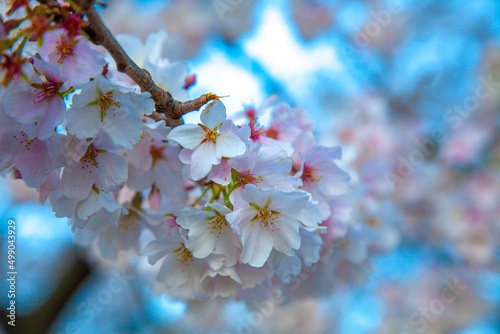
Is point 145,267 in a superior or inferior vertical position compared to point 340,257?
inferior

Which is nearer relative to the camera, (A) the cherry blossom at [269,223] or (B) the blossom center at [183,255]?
(A) the cherry blossom at [269,223]

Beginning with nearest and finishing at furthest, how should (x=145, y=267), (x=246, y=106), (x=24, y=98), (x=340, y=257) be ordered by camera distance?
(x=24, y=98) → (x=246, y=106) → (x=340, y=257) → (x=145, y=267)

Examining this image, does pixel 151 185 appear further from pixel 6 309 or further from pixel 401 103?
pixel 401 103

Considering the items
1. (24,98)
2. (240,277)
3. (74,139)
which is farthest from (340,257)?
(24,98)

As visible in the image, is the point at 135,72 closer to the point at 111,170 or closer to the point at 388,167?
the point at 111,170

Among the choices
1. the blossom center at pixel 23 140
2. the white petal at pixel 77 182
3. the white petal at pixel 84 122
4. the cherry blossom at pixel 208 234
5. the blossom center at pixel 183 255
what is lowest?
the blossom center at pixel 183 255

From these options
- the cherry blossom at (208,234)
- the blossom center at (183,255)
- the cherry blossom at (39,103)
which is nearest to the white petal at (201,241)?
the cherry blossom at (208,234)

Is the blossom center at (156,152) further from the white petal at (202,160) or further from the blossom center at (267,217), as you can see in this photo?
the blossom center at (267,217)

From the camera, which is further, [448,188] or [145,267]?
[448,188]
